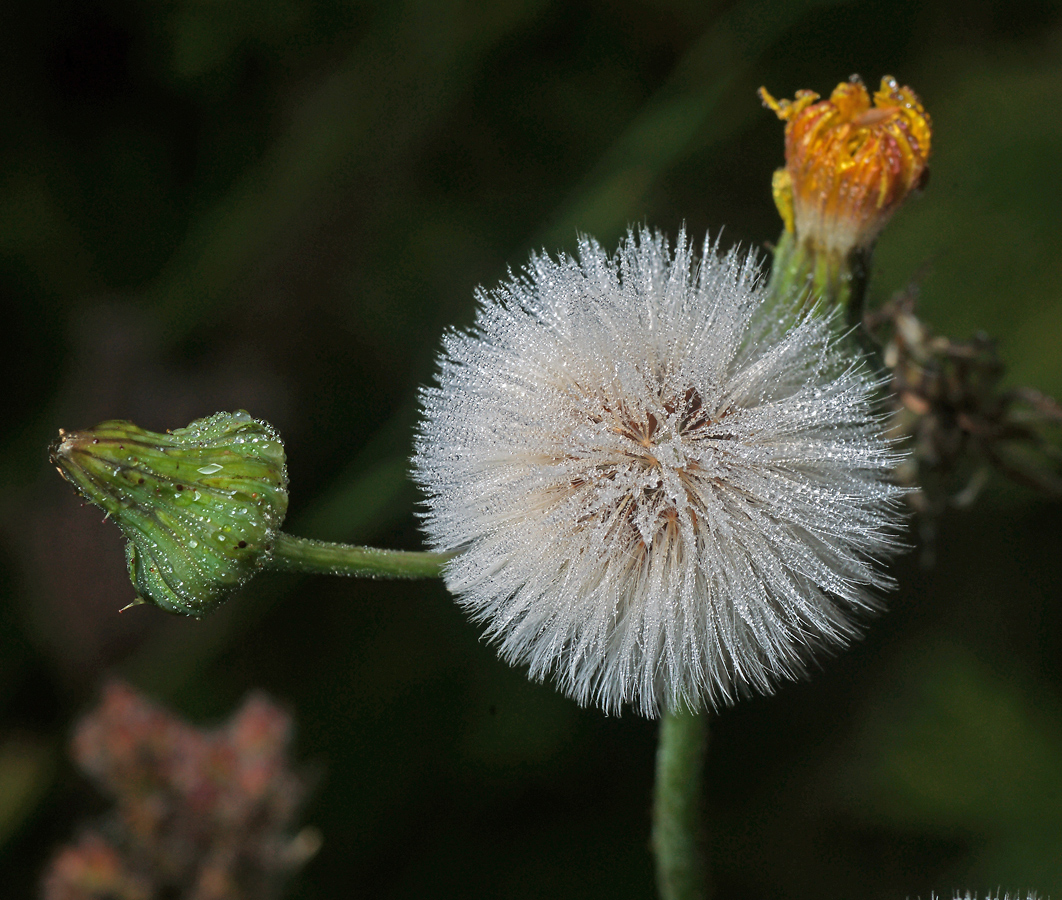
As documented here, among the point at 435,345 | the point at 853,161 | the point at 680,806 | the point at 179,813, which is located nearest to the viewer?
the point at 853,161

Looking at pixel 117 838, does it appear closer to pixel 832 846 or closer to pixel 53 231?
pixel 53 231

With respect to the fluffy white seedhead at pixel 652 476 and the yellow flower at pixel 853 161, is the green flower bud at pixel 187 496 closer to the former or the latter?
the fluffy white seedhead at pixel 652 476

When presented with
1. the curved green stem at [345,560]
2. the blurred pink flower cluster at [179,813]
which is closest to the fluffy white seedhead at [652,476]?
the curved green stem at [345,560]

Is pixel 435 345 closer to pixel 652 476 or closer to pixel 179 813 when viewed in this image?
pixel 179 813

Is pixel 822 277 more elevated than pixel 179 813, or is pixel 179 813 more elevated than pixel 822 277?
pixel 822 277

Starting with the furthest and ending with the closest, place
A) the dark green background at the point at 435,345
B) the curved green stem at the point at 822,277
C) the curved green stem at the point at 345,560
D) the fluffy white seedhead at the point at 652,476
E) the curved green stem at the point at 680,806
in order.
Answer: the dark green background at the point at 435,345
the curved green stem at the point at 680,806
the curved green stem at the point at 822,277
the curved green stem at the point at 345,560
the fluffy white seedhead at the point at 652,476

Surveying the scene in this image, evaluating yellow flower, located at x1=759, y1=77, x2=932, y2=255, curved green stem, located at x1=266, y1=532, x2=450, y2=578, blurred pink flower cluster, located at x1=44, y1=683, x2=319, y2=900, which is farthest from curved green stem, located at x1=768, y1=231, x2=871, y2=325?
blurred pink flower cluster, located at x1=44, y1=683, x2=319, y2=900

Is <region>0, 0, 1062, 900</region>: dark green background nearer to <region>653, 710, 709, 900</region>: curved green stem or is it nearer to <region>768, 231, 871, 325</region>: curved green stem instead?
<region>653, 710, 709, 900</region>: curved green stem

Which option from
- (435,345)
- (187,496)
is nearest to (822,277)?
(187,496)

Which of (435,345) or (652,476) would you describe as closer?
(652,476)
